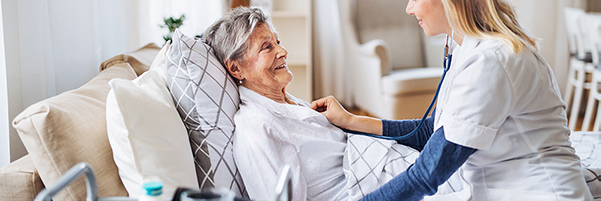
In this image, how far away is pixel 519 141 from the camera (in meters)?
1.09

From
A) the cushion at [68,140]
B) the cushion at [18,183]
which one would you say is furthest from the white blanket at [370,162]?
the cushion at [18,183]

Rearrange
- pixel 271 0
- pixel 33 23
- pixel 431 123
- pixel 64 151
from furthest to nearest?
pixel 271 0
pixel 431 123
pixel 33 23
pixel 64 151

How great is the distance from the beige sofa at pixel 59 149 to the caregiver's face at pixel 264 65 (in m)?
0.47

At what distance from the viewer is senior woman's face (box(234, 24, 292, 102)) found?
1480mm

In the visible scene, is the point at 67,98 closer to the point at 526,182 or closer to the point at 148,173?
the point at 148,173

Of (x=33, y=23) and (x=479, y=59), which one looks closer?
(x=479, y=59)

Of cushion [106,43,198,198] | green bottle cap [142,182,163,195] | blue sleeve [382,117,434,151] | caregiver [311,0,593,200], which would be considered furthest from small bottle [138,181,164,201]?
blue sleeve [382,117,434,151]

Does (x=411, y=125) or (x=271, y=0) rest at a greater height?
(x=271, y=0)

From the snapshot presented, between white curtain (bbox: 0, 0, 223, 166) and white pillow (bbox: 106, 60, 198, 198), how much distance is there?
395mm

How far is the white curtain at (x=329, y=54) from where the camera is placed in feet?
14.7

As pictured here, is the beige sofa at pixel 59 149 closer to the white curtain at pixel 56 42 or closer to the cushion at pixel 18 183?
the cushion at pixel 18 183

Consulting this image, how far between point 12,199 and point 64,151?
150 mm

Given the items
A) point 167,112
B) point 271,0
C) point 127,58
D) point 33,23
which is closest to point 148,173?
point 167,112

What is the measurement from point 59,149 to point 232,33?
0.61m
